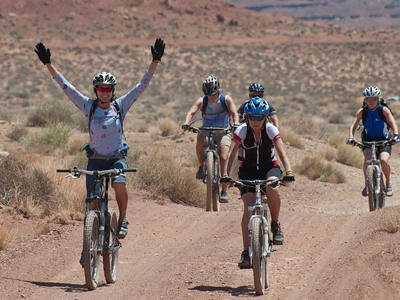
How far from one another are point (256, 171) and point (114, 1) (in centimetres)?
8224

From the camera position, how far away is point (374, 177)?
12070 mm

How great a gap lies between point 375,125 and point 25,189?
548cm

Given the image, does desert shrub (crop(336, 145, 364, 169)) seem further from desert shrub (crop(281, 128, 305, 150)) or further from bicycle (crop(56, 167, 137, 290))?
bicycle (crop(56, 167, 137, 290))

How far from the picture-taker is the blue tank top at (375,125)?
12.2 m

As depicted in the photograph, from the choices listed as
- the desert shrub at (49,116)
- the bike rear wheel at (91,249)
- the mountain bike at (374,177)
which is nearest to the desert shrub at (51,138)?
the desert shrub at (49,116)

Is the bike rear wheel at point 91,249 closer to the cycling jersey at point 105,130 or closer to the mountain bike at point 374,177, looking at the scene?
the cycling jersey at point 105,130

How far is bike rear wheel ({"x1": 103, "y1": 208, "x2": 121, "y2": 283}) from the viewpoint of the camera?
755 cm

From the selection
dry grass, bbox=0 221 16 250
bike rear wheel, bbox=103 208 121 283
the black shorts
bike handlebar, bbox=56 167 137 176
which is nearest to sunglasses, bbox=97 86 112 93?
bike handlebar, bbox=56 167 137 176

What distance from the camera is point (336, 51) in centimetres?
7094

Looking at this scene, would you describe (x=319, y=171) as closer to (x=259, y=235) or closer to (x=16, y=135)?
(x=16, y=135)

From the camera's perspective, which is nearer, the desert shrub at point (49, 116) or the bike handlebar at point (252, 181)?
the bike handlebar at point (252, 181)

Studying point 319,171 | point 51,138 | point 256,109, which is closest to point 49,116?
point 51,138

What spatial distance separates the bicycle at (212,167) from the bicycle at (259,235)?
182 inches

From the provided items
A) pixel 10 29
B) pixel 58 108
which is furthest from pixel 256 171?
pixel 10 29
